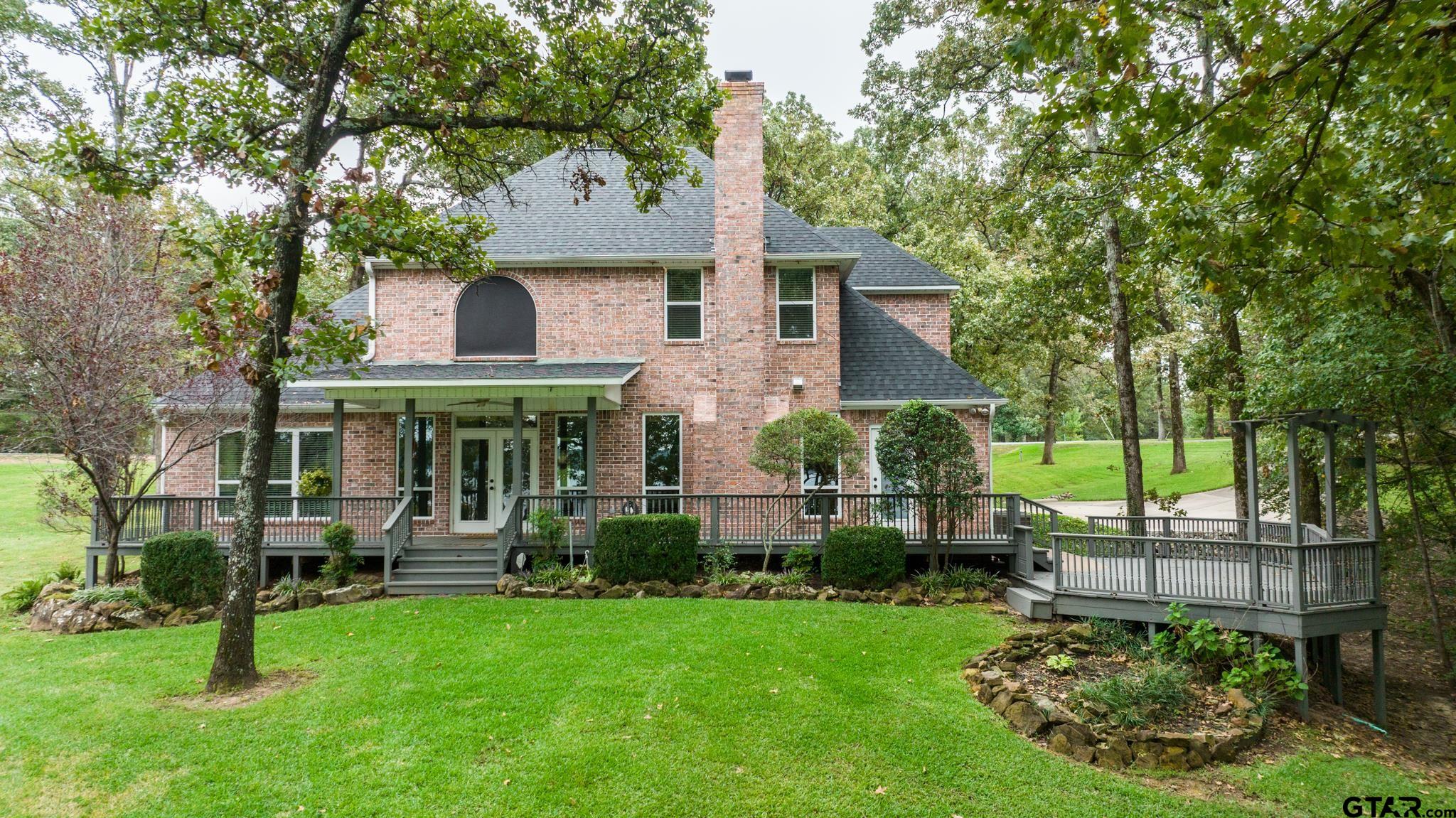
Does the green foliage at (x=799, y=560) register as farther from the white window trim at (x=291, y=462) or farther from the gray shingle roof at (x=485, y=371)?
the white window trim at (x=291, y=462)

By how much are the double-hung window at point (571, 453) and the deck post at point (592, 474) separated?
119 centimetres

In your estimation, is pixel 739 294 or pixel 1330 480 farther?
pixel 739 294

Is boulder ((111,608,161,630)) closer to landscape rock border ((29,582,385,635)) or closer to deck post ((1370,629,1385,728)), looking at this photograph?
landscape rock border ((29,582,385,635))

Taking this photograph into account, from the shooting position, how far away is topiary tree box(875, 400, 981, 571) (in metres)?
11.1

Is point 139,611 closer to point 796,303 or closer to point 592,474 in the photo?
point 592,474

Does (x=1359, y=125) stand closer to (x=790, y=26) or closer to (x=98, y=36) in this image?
(x=98, y=36)

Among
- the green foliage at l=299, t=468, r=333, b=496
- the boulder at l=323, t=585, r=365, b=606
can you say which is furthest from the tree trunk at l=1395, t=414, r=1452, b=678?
the green foliage at l=299, t=468, r=333, b=496

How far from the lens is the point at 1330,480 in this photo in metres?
9.21

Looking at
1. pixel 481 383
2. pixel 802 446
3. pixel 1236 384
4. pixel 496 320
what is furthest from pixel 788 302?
pixel 1236 384

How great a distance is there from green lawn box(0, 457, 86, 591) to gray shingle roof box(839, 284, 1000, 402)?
14.3 meters

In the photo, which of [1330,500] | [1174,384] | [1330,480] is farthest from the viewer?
[1174,384]

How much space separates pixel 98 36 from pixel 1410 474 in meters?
17.0

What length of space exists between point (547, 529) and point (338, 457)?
4002mm

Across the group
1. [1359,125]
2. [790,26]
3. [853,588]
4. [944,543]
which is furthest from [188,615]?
[790,26]
